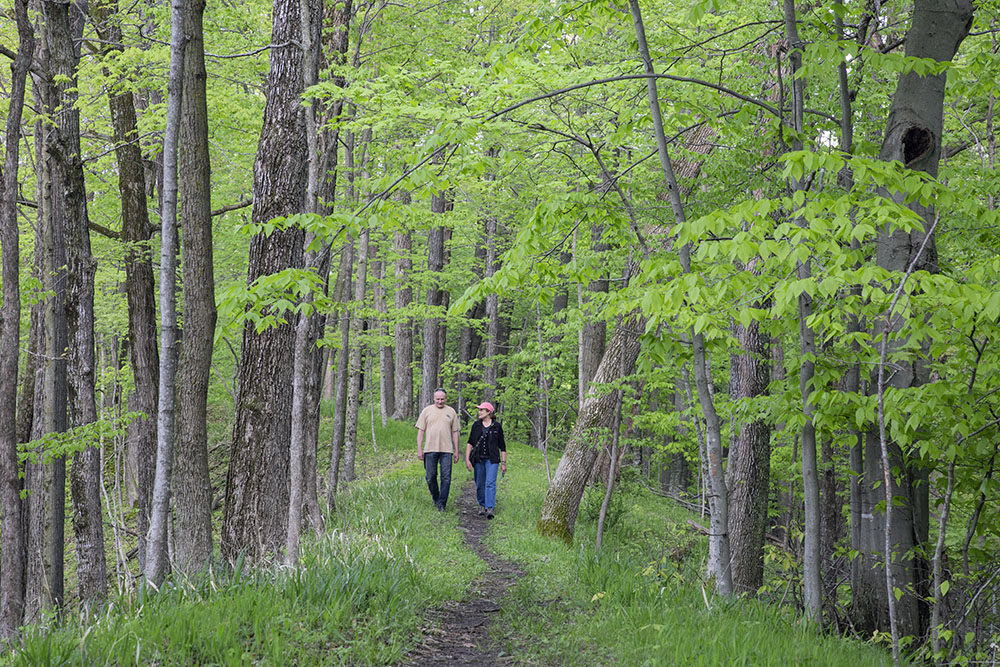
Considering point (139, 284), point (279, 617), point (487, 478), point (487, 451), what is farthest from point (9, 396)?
point (279, 617)

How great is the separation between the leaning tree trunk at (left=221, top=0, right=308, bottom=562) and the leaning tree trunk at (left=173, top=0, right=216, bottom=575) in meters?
0.53

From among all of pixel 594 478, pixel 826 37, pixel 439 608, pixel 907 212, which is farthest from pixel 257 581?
pixel 594 478

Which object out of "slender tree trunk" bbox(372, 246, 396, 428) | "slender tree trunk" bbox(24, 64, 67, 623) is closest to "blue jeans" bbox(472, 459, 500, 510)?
"slender tree trunk" bbox(24, 64, 67, 623)

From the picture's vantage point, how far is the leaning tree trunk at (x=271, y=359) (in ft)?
20.2

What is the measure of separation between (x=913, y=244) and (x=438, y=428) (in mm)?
6385

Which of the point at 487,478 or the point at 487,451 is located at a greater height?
the point at 487,451

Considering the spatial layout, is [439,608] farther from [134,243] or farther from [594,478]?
[594,478]

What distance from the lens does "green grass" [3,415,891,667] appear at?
3.58m

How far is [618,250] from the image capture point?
6.81m

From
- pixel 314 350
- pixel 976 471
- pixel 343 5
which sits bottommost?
pixel 976 471

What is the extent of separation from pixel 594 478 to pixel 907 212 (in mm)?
11780

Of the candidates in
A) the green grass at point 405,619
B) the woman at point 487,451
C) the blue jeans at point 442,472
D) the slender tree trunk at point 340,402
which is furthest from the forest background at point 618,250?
the blue jeans at point 442,472

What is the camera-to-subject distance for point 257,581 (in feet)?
15.4

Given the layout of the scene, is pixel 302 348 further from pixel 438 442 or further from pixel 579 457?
pixel 579 457
